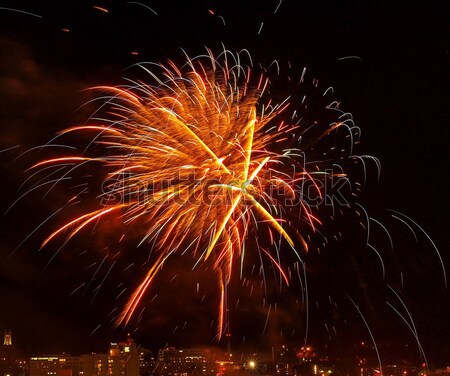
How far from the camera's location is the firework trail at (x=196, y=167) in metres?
8.27

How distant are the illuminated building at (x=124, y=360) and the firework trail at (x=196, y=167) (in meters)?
1.99

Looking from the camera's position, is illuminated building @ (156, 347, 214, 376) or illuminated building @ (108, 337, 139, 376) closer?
illuminated building @ (108, 337, 139, 376)

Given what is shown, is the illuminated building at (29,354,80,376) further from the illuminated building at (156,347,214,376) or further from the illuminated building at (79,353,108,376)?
the illuminated building at (156,347,214,376)

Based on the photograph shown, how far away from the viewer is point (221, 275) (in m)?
8.43

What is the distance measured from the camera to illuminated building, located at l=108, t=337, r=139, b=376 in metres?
10.1

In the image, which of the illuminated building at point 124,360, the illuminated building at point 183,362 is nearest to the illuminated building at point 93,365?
the illuminated building at point 124,360

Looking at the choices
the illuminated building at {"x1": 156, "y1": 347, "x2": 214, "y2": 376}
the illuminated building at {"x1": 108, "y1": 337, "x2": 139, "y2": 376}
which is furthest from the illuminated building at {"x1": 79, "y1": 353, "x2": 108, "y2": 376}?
the illuminated building at {"x1": 156, "y1": 347, "x2": 214, "y2": 376}

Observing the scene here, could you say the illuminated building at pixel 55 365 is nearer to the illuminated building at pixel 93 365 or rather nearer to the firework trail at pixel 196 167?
the illuminated building at pixel 93 365

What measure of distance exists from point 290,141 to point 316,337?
11.8ft

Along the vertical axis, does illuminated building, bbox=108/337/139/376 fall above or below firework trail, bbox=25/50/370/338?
below

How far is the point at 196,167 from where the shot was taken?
27.5 ft

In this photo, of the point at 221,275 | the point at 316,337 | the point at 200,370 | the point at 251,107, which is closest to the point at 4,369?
the point at 200,370

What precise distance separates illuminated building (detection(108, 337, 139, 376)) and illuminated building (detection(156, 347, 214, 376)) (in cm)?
69

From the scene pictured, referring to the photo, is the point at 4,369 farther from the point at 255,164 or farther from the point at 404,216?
the point at 404,216
